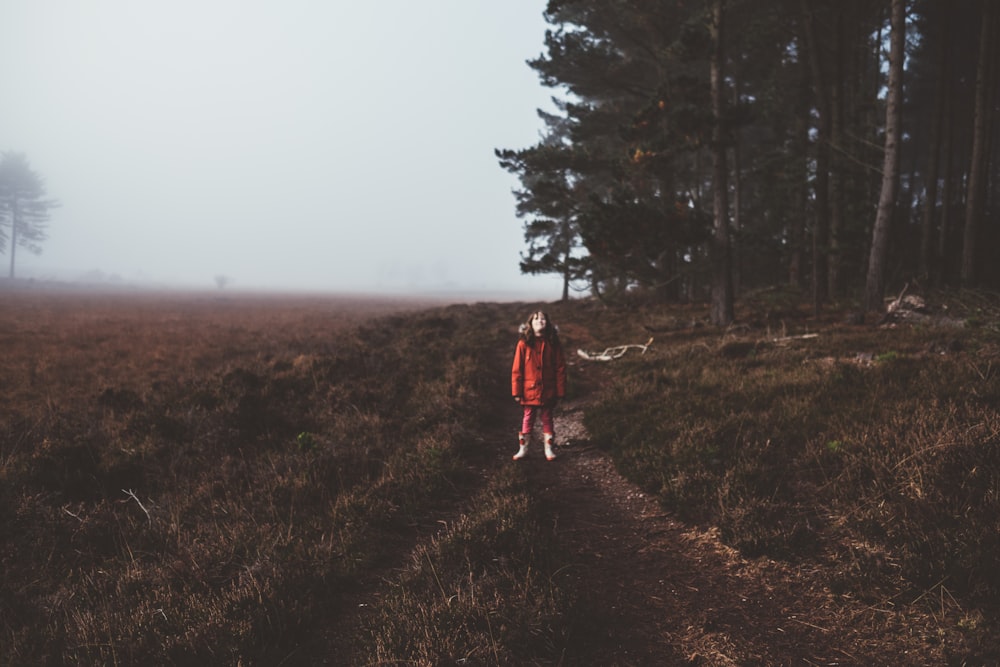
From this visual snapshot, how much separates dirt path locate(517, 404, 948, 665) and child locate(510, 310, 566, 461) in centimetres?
182

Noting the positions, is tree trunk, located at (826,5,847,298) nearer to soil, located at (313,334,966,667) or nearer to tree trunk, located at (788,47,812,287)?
tree trunk, located at (788,47,812,287)

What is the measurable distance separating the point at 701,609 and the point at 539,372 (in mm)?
3532

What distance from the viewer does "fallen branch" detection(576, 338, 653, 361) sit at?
1109 cm

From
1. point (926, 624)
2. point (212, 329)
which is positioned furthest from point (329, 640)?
point (212, 329)

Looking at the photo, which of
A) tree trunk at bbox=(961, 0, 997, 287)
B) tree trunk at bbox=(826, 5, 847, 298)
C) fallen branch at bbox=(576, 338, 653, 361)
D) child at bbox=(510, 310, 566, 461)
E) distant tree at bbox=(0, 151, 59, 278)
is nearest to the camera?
child at bbox=(510, 310, 566, 461)

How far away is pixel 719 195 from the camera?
11844mm

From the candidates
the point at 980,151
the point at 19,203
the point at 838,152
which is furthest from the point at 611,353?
the point at 19,203

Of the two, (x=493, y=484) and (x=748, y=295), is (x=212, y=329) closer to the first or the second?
(x=493, y=484)

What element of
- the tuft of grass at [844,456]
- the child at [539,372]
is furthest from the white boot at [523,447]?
the tuft of grass at [844,456]

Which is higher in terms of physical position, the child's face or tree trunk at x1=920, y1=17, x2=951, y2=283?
tree trunk at x1=920, y1=17, x2=951, y2=283

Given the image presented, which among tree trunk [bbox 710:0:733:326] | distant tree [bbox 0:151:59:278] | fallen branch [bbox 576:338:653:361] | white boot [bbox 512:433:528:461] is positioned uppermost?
distant tree [bbox 0:151:59:278]

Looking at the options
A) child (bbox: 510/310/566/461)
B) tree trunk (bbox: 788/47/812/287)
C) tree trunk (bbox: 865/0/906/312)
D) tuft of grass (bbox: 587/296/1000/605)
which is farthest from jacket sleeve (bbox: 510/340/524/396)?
tree trunk (bbox: 788/47/812/287)

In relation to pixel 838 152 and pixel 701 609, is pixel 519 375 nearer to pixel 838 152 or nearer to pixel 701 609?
pixel 701 609

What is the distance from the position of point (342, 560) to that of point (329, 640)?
2.63 ft
